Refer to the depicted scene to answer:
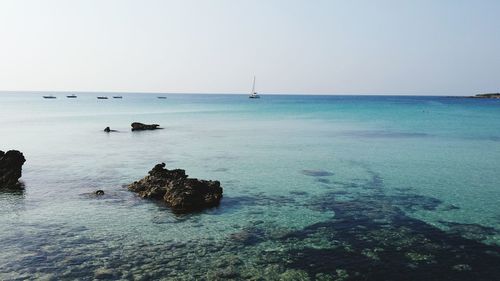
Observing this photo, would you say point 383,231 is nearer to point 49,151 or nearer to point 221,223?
point 221,223

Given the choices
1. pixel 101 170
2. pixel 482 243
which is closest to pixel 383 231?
pixel 482 243

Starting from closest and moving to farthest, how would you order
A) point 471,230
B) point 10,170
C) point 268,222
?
point 471,230 → point 268,222 → point 10,170

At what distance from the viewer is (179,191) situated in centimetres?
2472

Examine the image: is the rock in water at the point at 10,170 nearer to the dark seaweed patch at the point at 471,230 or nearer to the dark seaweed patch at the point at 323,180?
the dark seaweed patch at the point at 323,180

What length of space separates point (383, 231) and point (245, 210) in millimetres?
7926

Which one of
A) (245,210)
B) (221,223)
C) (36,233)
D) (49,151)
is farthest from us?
(49,151)

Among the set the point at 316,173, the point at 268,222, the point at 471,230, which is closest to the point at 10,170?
the point at 268,222

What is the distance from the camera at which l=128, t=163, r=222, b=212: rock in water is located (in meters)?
24.0

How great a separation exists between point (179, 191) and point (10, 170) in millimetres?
14772

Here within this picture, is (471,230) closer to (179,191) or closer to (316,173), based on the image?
(316,173)

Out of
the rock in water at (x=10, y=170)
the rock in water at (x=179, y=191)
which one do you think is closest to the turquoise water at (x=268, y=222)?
the rock in water at (x=179, y=191)

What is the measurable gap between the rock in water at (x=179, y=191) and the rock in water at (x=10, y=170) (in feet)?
29.5

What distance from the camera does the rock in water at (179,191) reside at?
24.0 metres

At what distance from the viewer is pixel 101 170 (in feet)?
117
